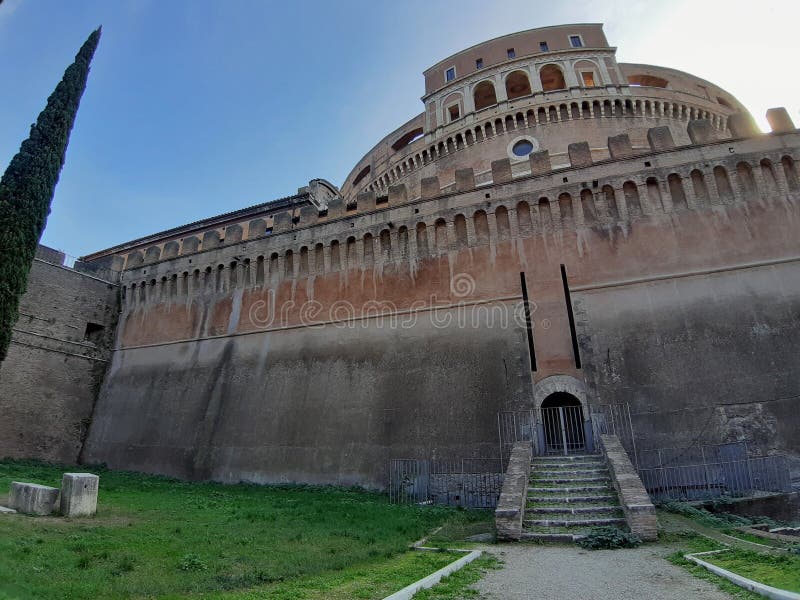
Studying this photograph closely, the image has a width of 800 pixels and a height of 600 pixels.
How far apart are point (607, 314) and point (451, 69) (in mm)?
20033

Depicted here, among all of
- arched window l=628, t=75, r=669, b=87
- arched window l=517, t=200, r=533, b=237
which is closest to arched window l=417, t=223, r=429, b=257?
arched window l=517, t=200, r=533, b=237

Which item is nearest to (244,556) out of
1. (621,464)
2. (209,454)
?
(621,464)

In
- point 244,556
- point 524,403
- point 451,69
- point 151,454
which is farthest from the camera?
point 451,69

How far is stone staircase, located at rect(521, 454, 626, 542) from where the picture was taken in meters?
7.19

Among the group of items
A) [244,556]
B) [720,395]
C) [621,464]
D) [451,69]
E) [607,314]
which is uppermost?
[451,69]

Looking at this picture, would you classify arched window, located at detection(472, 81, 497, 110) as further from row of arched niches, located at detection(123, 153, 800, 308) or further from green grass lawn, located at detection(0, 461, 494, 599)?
green grass lawn, located at detection(0, 461, 494, 599)

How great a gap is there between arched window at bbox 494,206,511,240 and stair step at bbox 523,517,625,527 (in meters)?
8.89

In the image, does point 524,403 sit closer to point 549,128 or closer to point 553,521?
point 553,521

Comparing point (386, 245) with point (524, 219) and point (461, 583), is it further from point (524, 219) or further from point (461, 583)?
point (461, 583)

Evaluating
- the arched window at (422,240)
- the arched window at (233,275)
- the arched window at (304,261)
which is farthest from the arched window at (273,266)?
the arched window at (422,240)

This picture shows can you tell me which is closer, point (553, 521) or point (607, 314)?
point (553, 521)

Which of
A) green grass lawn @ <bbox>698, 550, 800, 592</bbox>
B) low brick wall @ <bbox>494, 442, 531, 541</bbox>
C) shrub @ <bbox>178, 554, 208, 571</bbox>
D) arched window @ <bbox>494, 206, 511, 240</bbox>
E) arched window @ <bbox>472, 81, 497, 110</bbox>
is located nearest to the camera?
green grass lawn @ <bbox>698, 550, 800, 592</bbox>

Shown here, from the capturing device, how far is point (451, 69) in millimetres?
27016

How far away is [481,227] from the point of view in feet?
48.5
